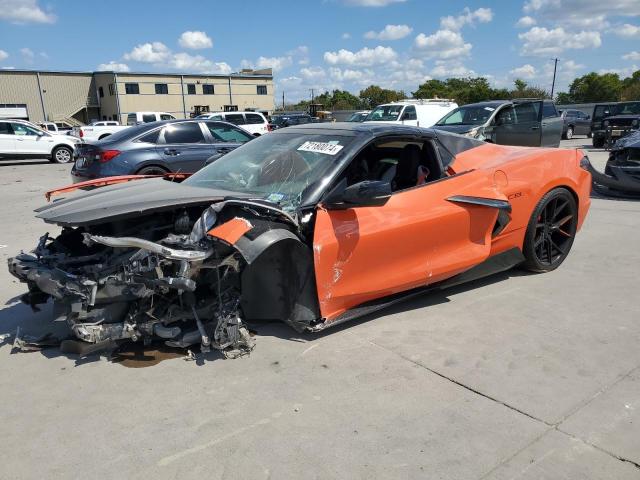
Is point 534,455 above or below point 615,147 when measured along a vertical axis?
below

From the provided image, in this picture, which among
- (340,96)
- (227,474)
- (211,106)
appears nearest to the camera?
(227,474)

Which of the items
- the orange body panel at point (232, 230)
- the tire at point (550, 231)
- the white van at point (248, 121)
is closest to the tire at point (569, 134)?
the white van at point (248, 121)

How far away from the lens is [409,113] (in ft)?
57.9

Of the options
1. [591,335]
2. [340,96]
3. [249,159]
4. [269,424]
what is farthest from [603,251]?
[340,96]

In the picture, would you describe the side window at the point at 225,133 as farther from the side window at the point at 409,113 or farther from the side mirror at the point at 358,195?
the side window at the point at 409,113

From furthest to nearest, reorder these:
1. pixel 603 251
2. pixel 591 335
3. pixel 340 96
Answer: pixel 340 96 → pixel 603 251 → pixel 591 335

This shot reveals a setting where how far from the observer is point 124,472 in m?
2.35

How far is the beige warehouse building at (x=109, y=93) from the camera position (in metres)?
57.2

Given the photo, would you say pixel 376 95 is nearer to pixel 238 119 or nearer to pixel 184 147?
pixel 238 119

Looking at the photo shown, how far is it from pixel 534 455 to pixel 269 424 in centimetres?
130

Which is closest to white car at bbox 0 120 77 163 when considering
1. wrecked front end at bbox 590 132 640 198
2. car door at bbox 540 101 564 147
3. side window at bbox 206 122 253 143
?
side window at bbox 206 122 253 143

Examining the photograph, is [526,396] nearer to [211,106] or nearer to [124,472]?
[124,472]

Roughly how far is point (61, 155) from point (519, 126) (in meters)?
16.0

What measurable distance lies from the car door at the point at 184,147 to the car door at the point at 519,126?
23.7 ft
